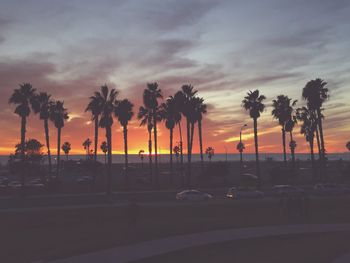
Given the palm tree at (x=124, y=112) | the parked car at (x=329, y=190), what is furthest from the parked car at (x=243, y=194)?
the palm tree at (x=124, y=112)

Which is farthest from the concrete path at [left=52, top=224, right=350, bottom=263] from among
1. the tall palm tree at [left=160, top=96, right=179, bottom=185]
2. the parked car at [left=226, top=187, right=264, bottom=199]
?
the tall palm tree at [left=160, top=96, right=179, bottom=185]

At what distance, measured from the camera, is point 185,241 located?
2062 cm

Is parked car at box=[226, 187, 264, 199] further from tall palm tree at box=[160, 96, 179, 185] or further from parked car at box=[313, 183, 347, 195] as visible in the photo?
tall palm tree at box=[160, 96, 179, 185]

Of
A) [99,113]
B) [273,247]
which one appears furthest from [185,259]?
[99,113]

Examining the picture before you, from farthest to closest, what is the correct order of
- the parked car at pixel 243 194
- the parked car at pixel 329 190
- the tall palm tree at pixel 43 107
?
1. the tall palm tree at pixel 43 107
2. the parked car at pixel 329 190
3. the parked car at pixel 243 194

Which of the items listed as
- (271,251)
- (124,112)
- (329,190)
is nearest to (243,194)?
(329,190)

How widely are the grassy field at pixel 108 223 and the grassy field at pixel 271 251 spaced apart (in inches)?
133

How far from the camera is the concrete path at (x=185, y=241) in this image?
1736 cm

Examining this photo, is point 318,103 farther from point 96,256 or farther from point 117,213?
point 96,256

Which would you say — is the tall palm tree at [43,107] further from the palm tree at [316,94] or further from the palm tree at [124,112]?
the palm tree at [316,94]

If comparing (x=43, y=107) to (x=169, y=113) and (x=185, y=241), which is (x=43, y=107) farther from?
(x=185, y=241)

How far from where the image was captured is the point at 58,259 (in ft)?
57.8

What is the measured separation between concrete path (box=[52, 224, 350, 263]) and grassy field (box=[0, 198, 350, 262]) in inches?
47.8

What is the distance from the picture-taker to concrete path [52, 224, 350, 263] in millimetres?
17359
